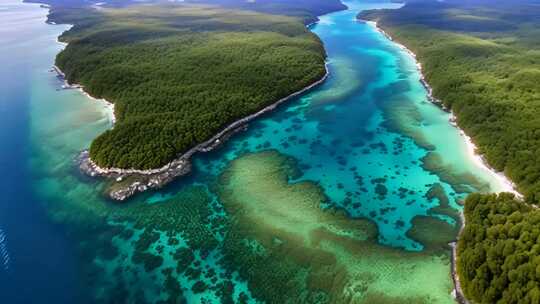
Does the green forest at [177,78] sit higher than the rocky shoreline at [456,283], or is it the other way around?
the green forest at [177,78]

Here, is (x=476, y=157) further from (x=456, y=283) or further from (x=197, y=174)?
(x=197, y=174)

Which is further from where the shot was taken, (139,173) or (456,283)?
(139,173)

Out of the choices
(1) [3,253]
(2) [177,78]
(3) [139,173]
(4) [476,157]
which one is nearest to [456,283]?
(4) [476,157]

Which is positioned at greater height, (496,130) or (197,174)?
(496,130)

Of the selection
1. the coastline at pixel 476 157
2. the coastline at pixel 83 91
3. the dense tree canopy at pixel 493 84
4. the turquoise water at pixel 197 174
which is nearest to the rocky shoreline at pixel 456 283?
the turquoise water at pixel 197 174

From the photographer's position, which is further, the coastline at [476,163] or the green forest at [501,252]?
the coastline at [476,163]

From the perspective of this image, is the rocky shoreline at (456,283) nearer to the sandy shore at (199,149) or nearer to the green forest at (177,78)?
the sandy shore at (199,149)

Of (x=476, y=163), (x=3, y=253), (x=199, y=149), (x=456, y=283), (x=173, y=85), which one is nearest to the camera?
(x=456, y=283)
